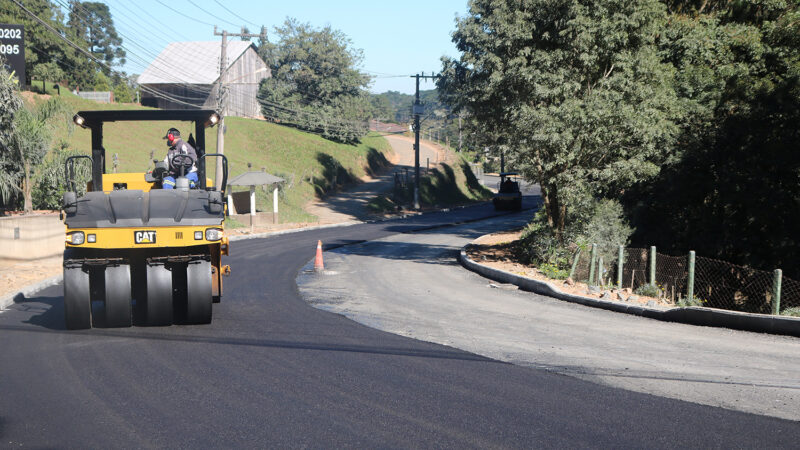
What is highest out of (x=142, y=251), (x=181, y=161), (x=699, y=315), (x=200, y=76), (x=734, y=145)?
(x=200, y=76)

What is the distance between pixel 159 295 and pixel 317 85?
205ft

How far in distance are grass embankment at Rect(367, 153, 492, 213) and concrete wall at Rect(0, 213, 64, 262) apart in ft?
98.0

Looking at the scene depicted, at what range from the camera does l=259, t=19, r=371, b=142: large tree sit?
70000 millimetres

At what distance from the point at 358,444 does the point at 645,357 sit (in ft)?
16.4

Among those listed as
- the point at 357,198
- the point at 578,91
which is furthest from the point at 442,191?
the point at 578,91

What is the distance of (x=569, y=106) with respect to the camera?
702 inches

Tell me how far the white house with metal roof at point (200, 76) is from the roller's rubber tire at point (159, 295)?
59350 millimetres

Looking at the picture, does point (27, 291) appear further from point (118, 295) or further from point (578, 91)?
point (578, 91)

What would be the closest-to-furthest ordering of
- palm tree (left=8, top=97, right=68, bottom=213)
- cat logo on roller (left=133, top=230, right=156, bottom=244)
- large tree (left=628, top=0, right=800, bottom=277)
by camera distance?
1. cat logo on roller (left=133, top=230, right=156, bottom=244)
2. large tree (left=628, top=0, right=800, bottom=277)
3. palm tree (left=8, top=97, right=68, bottom=213)

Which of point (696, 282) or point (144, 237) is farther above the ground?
point (144, 237)

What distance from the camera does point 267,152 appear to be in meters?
60.1

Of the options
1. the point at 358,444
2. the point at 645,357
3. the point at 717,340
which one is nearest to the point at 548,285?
the point at 717,340

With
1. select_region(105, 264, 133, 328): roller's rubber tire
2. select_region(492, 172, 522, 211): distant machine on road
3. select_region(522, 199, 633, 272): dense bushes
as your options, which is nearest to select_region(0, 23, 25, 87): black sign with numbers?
select_region(522, 199, 633, 272): dense bushes

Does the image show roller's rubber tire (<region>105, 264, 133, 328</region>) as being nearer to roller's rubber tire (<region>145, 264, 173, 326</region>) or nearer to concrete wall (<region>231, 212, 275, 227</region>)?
roller's rubber tire (<region>145, 264, 173, 326</region>)
